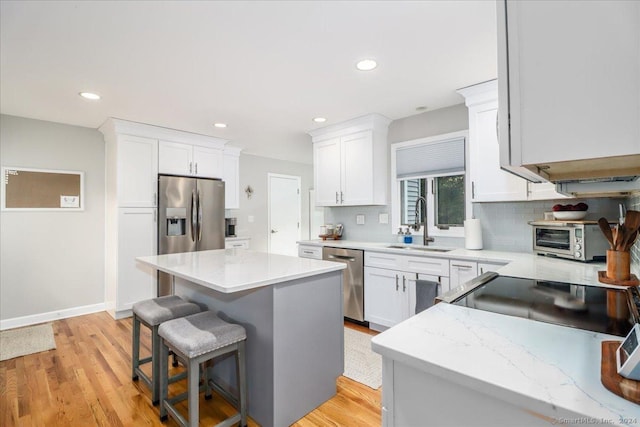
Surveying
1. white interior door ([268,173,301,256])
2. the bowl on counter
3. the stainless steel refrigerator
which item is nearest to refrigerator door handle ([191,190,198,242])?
the stainless steel refrigerator

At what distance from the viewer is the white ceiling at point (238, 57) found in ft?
5.86

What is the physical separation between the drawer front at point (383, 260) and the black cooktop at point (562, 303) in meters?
1.57

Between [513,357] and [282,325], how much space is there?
127 cm

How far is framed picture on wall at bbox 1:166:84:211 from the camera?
3455 millimetres

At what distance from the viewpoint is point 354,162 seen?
3.78m

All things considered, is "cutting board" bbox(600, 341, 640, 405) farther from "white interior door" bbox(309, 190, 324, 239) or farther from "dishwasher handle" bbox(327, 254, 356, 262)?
"white interior door" bbox(309, 190, 324, 239)

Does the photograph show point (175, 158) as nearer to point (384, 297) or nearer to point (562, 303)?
point (384, 297)

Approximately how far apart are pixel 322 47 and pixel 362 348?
2.53 metres

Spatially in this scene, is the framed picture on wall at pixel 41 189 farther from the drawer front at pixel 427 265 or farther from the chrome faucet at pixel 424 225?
the chrome faucet at pixel 424 225

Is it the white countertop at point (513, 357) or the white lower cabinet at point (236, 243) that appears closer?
the white countertop at point (513, 357)

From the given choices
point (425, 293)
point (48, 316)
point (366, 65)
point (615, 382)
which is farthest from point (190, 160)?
point (615, 382)

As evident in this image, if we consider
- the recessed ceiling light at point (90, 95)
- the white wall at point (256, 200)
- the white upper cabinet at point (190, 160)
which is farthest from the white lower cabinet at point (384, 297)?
the recessed ceiling light at point (90, 95)

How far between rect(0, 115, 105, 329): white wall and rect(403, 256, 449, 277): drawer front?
3.89 meters

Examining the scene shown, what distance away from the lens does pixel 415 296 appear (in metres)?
2.95
